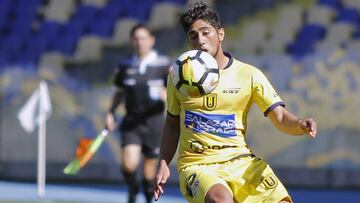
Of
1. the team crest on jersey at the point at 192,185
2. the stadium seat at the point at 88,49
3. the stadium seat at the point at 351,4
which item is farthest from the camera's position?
the stadium seat at the point at 88,49

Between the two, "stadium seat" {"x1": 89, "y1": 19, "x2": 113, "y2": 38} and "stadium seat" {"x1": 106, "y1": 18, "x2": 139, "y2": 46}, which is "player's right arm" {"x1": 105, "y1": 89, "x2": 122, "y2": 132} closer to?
"stadium seat" {"x1": 106, "y1": 18, "x2": 139, "y2": 46}

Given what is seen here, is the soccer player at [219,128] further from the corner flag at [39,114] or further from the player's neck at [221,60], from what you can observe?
the corner flag at [39,114]

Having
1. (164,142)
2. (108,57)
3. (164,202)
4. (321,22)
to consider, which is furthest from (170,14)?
(164,142)

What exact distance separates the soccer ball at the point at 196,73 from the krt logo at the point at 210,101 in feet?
0.24

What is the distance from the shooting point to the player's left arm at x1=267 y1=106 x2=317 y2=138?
6.24 metres

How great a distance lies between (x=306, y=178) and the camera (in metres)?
16.2

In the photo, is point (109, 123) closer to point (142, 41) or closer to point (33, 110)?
point (142, 41)

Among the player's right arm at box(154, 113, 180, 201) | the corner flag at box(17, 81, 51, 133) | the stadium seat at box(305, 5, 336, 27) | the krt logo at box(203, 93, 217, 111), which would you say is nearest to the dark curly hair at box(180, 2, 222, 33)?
the krt logo at box(203, 93, 217, 111)

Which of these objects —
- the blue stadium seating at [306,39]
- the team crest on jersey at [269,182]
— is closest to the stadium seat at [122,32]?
the blue stadium seating at [306,39]

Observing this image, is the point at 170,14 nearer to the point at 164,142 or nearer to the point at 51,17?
the point at 51,17

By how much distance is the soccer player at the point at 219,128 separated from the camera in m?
6.59

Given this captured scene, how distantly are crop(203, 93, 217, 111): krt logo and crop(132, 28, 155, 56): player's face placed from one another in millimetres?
4800

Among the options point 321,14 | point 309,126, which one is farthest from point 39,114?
point 309,126

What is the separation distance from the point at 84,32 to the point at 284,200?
1133 centimetres
